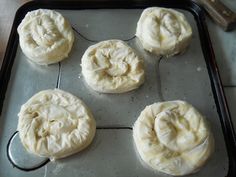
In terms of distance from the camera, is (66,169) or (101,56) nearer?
(66,169)

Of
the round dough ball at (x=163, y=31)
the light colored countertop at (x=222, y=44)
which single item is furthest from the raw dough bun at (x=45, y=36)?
the round dough ball at (x=163, y=31)

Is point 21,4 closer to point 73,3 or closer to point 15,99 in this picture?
point 73,3

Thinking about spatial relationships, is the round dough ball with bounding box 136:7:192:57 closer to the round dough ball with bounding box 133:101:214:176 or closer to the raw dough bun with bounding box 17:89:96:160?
the round dough ball with bounding box 133:101:214:176

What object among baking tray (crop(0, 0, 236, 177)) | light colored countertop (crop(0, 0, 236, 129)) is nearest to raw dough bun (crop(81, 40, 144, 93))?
baking tray (crop(0, 0, 236, 177))

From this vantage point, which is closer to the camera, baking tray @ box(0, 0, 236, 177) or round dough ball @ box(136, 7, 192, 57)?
baking tray @ box(0, 0, 236, 177)

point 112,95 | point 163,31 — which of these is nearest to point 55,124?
point 112,95

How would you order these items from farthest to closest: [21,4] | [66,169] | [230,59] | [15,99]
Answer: [21,4]
[230,59]
[15,99]
[66,169]

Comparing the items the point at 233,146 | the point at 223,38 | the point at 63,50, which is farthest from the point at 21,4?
the point at 233,146
